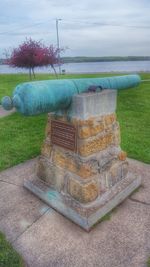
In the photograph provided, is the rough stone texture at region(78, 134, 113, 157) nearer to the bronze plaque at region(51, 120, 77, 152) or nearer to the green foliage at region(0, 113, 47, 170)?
the bronze plaque at region(51, 120, 77, 152)

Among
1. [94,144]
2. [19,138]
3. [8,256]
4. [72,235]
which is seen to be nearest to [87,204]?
[72,235]

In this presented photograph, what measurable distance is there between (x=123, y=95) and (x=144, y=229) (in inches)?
404

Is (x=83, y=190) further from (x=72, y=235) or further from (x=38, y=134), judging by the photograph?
(x=38, y=134)

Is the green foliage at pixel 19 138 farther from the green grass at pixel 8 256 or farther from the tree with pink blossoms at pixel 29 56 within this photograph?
the tree with pink blossoms at pixel 29 56

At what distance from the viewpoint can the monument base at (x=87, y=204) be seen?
3.49 metres

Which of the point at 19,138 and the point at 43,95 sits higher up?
the point at 43,95

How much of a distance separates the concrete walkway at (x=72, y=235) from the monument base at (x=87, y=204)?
0.09m

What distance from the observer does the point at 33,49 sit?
78.8ft

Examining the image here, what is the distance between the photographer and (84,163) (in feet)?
11.6

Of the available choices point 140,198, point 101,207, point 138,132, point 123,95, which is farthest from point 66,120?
point 123,95

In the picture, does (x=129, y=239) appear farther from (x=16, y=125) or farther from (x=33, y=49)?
(x=33, y=49)

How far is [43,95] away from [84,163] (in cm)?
111

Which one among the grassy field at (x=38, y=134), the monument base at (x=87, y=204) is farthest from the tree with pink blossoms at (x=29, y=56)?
the monument base at (x=87, y=204)

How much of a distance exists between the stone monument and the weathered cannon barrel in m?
0.13
